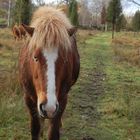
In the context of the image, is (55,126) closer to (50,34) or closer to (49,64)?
(49,64)

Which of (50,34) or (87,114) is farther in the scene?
(87,114)

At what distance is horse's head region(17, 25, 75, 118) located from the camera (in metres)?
3.62

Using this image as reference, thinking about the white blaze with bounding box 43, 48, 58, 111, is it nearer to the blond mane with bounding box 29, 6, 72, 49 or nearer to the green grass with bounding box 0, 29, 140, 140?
the blond mane with bounding box 29, 6, 72, 49

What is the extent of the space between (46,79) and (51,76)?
6 cm

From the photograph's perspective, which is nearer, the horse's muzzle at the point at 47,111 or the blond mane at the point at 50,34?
the horse's muzzle at the point at 47,111

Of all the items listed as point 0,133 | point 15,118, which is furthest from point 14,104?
point 0,133

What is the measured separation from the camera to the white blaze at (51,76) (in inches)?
142

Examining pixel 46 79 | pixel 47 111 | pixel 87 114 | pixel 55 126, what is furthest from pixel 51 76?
pixel 87 114

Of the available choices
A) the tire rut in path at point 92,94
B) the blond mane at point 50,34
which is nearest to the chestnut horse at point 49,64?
the blond mane at point 50,34

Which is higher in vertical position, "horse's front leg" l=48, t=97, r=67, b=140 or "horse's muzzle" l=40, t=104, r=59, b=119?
"horse's muzzle" l=40, t=104, r=59, b=119

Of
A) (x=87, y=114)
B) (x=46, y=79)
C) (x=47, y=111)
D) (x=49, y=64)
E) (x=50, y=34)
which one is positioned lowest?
(x=87, y=114)

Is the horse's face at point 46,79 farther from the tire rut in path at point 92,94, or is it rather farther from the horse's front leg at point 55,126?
the tire rut in path at point 92,94

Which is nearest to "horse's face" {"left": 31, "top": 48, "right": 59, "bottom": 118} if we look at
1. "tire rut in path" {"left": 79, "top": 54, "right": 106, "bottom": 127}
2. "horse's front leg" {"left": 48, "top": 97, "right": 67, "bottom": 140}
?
"horse's front leg" {"left": 48, "top": 97, "right": 67, "bottom": 140}

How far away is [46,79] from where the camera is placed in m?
3.77
